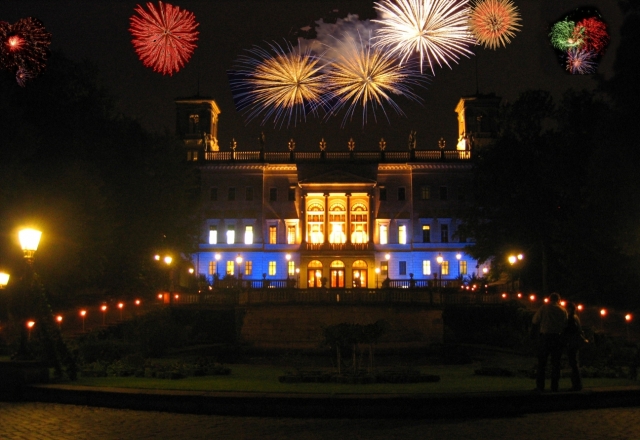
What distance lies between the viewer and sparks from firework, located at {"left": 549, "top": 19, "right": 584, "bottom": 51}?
18.8 meters

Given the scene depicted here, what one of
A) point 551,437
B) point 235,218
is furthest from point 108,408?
point 235,218

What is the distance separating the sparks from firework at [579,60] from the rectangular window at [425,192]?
53128mm

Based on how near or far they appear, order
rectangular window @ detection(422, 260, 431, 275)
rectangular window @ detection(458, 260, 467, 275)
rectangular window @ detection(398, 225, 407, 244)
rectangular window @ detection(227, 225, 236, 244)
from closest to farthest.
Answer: rectangular window @ detection(458, 260, 467, 275) < rectangular window @ detection(422, 260, 431, 275) < rectangular window @ detection(398, 225, 407, 244) < rectangular window @ detection(227, 225, 236, 244)

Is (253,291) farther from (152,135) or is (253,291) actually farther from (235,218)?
(235,218)

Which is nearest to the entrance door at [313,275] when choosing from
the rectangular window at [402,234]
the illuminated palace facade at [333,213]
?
the illuminated palace facade at [333,213]

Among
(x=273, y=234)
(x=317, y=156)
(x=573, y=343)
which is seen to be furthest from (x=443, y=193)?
(x=573, y=343)

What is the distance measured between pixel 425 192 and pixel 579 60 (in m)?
53.4

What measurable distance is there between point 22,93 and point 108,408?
26291 mm

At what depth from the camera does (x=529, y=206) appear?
152ft

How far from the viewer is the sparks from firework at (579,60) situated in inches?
760

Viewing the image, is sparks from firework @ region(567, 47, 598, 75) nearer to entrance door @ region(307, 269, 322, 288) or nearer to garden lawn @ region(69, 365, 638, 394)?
garden lawn @ region(69, 365, 638, 394)

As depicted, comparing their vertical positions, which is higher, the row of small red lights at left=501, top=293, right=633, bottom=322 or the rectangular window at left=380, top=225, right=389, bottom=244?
the rectangular window at left=380, top=225, right=389, bottom=244

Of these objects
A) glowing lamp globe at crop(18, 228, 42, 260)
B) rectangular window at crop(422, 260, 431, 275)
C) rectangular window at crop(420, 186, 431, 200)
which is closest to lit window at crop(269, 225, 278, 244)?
rectangular window at crop(422, 260, 431, 275)

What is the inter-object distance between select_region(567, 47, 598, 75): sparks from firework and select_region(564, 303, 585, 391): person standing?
Answer: 7.24 metres
